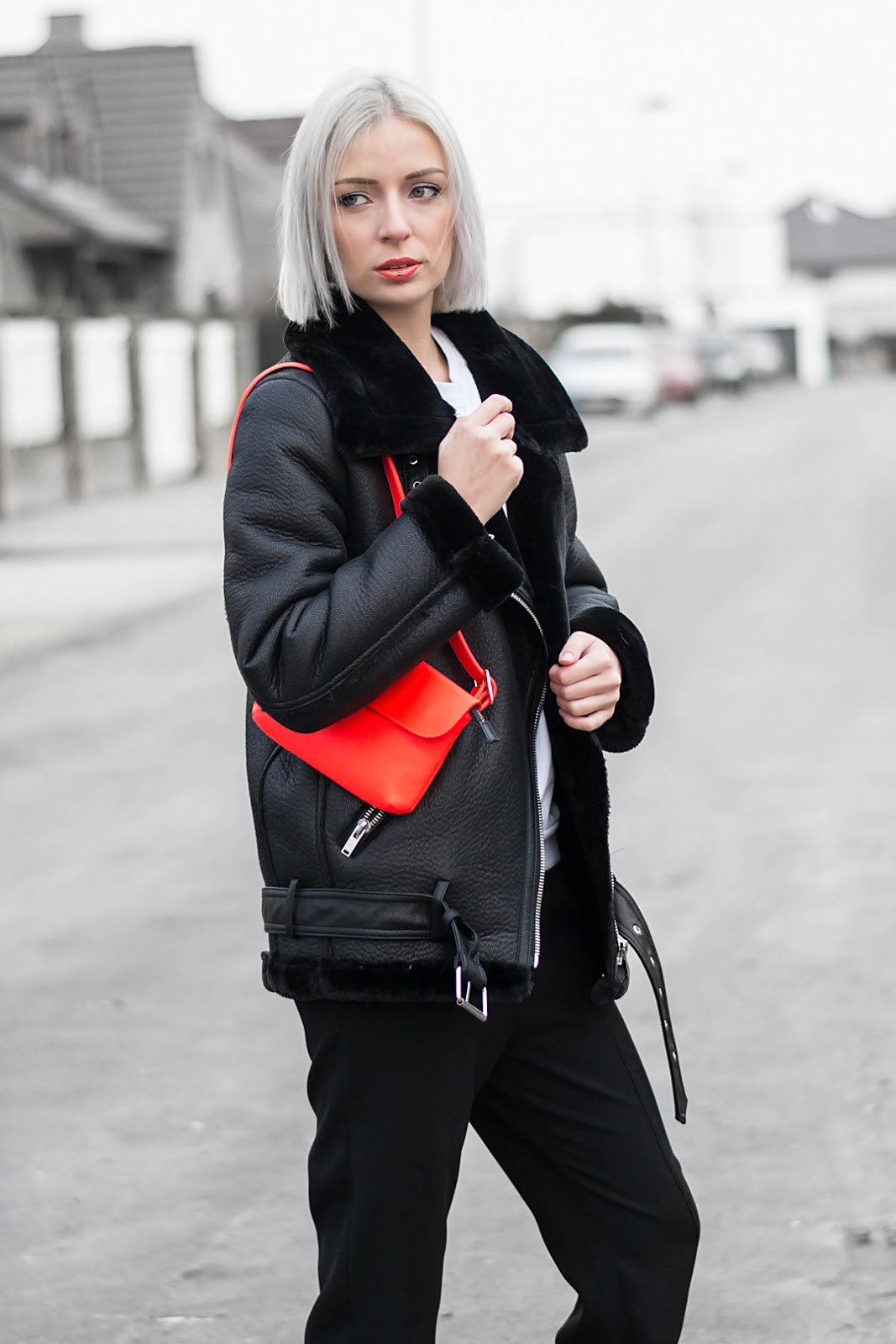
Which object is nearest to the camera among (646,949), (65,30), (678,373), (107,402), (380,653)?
(380,653)

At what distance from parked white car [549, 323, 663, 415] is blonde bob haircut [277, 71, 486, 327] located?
3419 cm

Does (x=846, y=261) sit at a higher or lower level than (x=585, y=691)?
higher

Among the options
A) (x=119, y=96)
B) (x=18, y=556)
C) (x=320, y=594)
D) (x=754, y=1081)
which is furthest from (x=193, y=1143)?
(x=119, y=96)

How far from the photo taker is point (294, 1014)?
522 cm

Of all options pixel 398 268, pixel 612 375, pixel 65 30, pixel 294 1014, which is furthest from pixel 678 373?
pixel 398 268

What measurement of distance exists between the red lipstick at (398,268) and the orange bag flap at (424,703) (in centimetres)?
48

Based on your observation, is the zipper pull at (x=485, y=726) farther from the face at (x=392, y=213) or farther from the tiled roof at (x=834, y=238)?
the tiled roof at (x=834, y=238)

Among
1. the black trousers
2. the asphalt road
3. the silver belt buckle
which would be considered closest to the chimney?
the asphalt road

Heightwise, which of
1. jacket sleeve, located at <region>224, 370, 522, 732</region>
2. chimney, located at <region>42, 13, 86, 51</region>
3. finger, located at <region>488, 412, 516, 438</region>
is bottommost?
jacket sleeve, located at <region>224, 370, 522, 732</region>

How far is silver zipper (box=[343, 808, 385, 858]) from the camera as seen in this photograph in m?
2.25

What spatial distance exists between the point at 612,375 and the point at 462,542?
35.5m

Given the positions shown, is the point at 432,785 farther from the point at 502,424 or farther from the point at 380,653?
the point at 502,424

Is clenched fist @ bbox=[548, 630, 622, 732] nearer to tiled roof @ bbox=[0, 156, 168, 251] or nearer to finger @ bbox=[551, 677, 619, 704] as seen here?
finger @ bbox=[551, 677, 619, 704]

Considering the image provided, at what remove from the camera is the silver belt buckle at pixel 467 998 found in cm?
224
